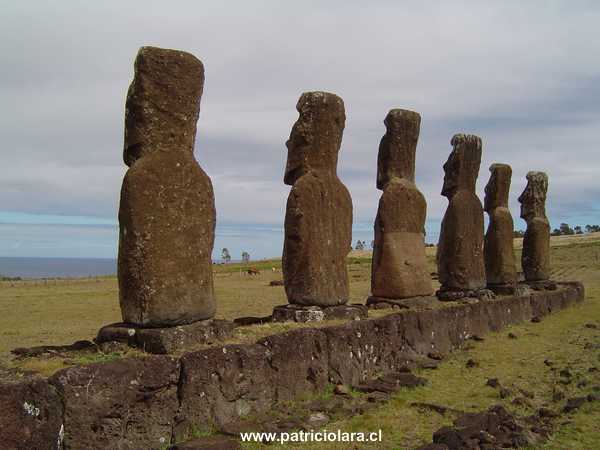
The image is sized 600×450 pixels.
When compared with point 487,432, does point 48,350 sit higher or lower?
higher

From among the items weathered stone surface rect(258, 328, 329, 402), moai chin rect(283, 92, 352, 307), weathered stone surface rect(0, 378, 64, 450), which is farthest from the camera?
moai chin rect(283, 92, 352, 307)

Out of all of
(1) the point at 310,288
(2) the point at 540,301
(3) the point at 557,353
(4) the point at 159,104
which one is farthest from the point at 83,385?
(2) the point at 540,301

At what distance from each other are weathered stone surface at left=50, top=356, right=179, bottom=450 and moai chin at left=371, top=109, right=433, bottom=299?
5882 millimetres

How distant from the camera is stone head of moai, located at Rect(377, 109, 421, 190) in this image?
11438 mm

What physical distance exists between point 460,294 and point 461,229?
135 cm

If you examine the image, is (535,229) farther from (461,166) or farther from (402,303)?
(402,303)

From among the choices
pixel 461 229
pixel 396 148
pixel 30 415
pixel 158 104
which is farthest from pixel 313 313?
pixel 461 229

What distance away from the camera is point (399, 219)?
11.1 m

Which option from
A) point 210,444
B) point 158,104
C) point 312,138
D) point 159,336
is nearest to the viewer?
point 210,444

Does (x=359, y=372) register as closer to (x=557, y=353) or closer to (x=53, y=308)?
(x=557, y=353)

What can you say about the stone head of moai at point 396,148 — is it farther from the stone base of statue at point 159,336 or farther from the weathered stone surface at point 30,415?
the weathered stone surface at point 30,415

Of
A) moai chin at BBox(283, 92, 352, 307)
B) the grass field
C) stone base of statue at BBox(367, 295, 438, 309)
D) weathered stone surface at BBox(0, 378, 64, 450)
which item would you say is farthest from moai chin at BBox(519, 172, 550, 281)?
weathered stone surface at BBox(0, 378, 64, 450)

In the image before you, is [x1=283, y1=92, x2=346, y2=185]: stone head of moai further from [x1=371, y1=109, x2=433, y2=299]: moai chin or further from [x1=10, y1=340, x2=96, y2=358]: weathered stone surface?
[x1=10, y1=340, x2=96, y2=358]: weathered stone surface

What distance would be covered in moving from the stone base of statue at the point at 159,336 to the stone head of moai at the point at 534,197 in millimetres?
13950
